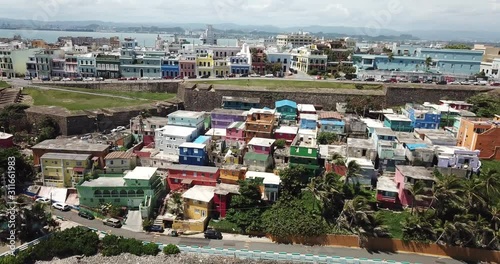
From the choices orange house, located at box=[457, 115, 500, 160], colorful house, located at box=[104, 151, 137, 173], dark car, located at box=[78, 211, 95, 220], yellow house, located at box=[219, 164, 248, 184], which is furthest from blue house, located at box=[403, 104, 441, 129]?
dark car, located at box=[78, 211, 95, 220]

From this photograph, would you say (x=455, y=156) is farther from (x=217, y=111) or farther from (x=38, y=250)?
(x=38, y=250)

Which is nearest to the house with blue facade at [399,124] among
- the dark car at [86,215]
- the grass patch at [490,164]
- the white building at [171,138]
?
the grass patch at [490,164]

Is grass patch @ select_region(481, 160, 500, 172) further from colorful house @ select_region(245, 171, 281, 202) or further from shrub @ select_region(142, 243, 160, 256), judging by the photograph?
shrub @ select_region(142, 243, 160, 256)

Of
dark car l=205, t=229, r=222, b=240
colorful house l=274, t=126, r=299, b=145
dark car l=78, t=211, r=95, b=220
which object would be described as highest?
colorful house l=274, t=126, r=299, b=145

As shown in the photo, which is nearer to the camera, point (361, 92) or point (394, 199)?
point (394, 199)

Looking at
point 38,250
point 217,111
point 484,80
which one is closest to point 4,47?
point 217,111

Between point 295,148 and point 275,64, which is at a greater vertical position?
point 275,64

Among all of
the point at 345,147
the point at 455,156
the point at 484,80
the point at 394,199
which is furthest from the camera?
the point at 484,80

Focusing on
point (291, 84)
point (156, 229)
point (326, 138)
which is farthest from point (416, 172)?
point (291, 84)
